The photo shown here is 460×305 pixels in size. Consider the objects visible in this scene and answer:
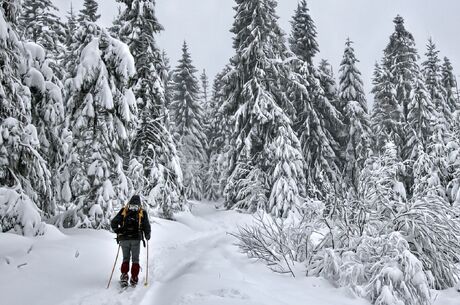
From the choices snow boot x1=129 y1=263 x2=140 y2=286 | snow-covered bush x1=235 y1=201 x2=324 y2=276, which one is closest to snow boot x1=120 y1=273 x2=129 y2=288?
snow boot x1=129 y1=263 x2=140 y2=286

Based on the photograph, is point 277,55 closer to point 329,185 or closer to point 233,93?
point 233,93

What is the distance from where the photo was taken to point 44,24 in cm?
1939

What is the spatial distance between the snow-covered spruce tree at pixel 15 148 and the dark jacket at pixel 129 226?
8.75 ft

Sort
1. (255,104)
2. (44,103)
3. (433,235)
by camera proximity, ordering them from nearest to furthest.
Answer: (433,235), (44,103), (255,104)

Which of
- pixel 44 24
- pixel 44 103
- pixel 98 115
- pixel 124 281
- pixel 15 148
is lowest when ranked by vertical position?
pixel 124 281

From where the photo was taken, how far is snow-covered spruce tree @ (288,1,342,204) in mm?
25906

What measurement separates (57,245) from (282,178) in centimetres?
1313

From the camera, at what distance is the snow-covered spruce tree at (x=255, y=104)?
71.7 ft

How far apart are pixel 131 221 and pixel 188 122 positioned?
28926mm

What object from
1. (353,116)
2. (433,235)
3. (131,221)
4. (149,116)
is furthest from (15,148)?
(353,116)

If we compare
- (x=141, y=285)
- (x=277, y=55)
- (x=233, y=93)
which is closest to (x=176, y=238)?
(x=141, y=285)

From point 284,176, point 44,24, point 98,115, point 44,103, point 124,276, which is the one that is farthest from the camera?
point 284,176

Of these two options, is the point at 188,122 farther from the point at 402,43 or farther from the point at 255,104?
the point at 402,43

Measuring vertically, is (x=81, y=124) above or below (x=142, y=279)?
above
